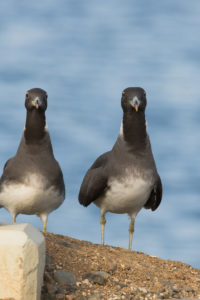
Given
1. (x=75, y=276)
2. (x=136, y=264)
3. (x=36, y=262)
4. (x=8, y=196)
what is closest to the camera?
(x=36, y=262)

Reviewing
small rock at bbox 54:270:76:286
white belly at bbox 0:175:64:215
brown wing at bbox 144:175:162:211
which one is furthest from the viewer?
brown wing at bbox 144:175:162:211

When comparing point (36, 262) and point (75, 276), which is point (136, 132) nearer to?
point (75, 276)

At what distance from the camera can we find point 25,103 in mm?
11984

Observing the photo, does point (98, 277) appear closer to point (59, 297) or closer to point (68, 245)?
point (59, 297)

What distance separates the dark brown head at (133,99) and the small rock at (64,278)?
3449mm

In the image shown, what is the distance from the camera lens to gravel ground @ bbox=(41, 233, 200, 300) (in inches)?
380

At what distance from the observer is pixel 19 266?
8523mm

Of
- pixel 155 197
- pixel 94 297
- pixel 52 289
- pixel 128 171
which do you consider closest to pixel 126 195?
pixel 128 171

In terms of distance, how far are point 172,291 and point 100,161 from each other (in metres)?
3.57

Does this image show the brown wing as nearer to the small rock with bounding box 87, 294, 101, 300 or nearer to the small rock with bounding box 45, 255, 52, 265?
the small rock with bounding box 45, 255, 52, 265

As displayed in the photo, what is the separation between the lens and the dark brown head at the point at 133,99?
11.8 meters

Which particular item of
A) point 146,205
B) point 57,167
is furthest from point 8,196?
point 146,205

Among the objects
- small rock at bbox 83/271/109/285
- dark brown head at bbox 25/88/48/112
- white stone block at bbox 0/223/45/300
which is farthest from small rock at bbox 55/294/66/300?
dark brown head at bbox 25/88/48/112

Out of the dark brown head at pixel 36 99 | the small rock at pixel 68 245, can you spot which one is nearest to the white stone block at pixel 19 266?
the small rock at pixel 68 245
